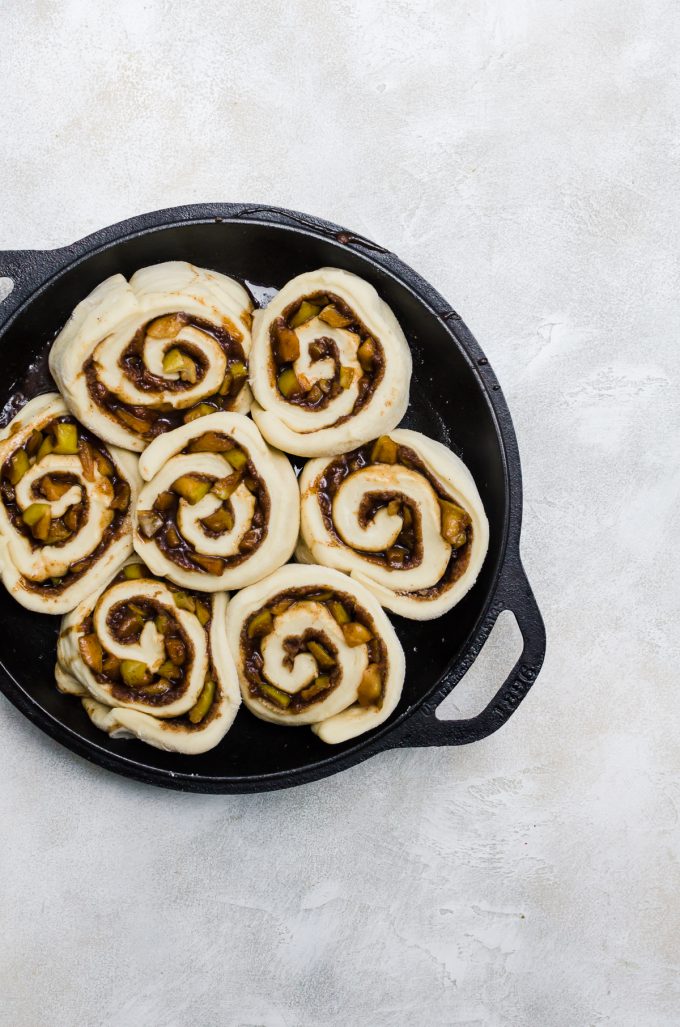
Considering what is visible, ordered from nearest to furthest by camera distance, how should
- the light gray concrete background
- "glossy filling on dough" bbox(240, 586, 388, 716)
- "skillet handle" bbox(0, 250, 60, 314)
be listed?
1. "skillet handle" bbox(0, 250, 60, 314)
2. "glossy filling on dough" bbox(240, 586, 388, 716)
3. the light gray concrete background

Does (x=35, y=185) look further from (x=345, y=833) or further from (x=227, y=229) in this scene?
(x=345, y=833)

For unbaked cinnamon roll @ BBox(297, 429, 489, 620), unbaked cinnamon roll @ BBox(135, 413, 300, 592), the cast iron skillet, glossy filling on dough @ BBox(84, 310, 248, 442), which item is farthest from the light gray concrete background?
unbaked cinnamon roll @ BBox(135, 413, 300, 592)

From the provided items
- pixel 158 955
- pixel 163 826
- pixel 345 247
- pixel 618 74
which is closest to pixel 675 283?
pixel 618 74

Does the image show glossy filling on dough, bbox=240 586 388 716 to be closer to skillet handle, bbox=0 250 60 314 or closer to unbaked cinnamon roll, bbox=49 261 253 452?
unbaked cinnamon roll, bbox=49 261 253 452

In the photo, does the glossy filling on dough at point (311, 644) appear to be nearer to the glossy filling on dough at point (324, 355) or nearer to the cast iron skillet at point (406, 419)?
the cast iron skillet at point (406, 419)

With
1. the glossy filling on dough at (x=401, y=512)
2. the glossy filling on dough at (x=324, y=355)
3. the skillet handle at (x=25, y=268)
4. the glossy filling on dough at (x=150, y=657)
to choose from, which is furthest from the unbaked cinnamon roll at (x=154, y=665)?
the skillet handle at (x=25, y=268)

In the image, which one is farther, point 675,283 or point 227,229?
point 675,283
